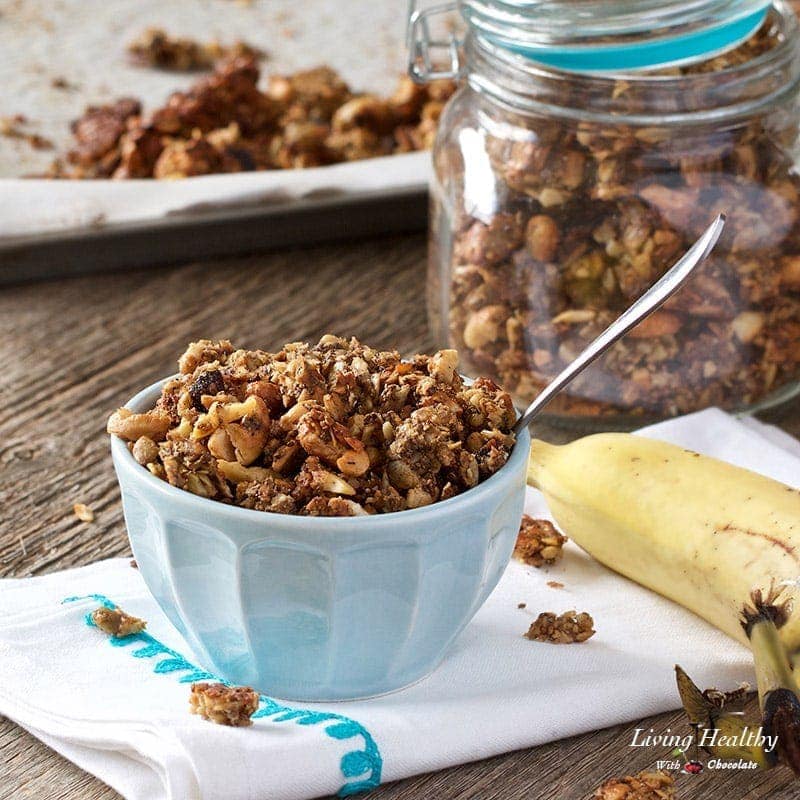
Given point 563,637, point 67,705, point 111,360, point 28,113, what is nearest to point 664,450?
point 563,637

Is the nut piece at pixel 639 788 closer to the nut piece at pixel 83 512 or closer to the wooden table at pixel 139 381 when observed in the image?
the wooden table at pixel 139 381

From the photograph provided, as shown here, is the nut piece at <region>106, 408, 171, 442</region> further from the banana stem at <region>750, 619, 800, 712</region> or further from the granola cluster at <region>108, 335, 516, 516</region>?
the banana stem at <region>750, 619, 800, 712</region>

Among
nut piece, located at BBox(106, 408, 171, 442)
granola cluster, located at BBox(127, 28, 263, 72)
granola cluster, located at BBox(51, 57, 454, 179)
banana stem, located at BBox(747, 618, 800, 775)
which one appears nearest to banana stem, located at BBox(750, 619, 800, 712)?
banana stem, located at BBox(747, 618, 800, 775)

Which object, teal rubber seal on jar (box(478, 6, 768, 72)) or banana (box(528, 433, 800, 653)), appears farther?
→ teal rubber seal on jar (box(478, 6, 768, 72))

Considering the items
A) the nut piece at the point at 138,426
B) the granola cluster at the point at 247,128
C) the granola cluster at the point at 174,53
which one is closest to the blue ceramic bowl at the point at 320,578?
the nut piece at the point at 138,426

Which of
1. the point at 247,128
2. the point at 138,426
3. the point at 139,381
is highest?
the point at 138,426

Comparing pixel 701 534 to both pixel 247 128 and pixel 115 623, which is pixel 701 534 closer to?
pixel 115 623

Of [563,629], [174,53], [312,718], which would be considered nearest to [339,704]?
[312,718]
